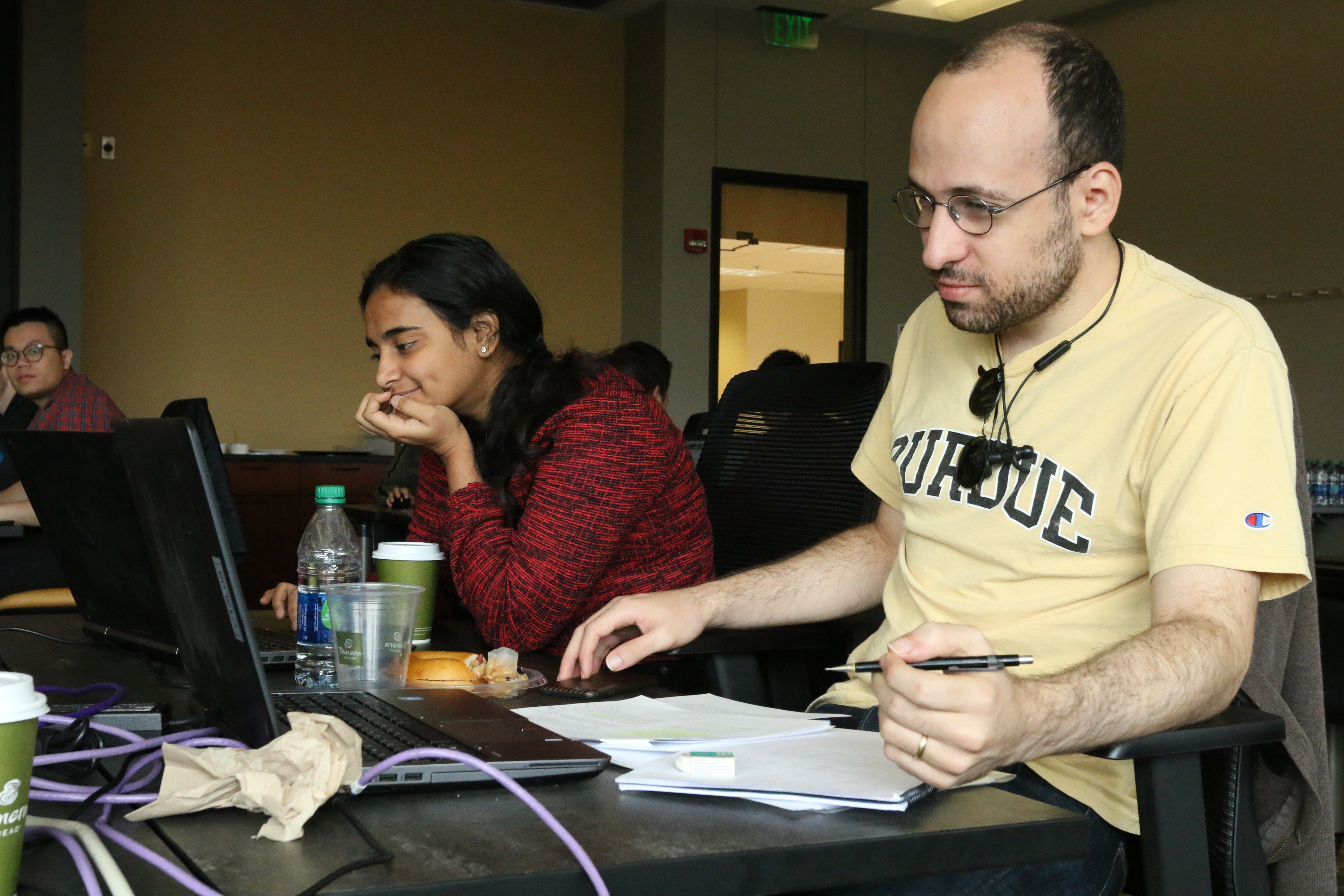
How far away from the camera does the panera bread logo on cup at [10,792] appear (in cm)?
58

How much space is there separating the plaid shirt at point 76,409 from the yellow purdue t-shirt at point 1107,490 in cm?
331

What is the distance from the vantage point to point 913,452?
4.76 ft

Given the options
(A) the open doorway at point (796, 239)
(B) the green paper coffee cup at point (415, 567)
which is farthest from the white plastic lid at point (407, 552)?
(A) the open doorway at point (796, 239)

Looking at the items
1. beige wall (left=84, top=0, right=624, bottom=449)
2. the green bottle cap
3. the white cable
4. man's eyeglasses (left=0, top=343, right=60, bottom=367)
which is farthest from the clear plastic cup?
beige wall (left=84, top=0, right=624, bottom=449)

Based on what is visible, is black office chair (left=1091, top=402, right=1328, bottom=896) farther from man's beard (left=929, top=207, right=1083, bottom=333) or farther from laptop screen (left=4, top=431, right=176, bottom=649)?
laptop screen (left=4, top=431, right=176, bottom=649)

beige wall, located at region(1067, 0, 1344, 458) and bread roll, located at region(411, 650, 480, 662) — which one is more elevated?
beige wall, located at region(1067, 0, 1344, 458)

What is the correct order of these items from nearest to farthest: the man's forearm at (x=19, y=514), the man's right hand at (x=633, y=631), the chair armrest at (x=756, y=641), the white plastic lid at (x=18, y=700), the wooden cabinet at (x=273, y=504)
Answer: the white plastic lid at (x=18, y=700)
the man's right hand at (x=633, y=631)
the chair armrest at (x=756, y=641)
the man's forearm at (x=19, y=514)
the wooden cabinet at (x=273, y=504)

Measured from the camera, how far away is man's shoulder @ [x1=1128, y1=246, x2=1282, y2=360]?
1.17 m

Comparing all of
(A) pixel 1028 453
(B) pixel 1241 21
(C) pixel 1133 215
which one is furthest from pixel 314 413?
(A) pixel 1028 453

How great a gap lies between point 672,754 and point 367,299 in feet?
4.05

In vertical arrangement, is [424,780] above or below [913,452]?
below

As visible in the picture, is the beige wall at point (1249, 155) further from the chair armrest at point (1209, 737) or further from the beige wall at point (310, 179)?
the chair armrest at point (1209, 737)

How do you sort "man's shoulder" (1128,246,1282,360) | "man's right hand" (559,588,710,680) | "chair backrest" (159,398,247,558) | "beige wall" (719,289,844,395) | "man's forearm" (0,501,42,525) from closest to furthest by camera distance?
"man's shoulder" (1128,246,1282,360) < "man's right hand" (559,588,710,680) < "chair backrest" (159,398,247,558) < "man's forearm" (0,501,42,525) < "beige wall" (719,289,844,395)

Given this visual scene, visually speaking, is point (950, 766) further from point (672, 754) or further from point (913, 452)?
point (913, 452)
